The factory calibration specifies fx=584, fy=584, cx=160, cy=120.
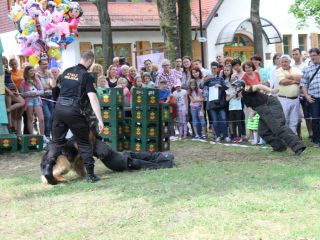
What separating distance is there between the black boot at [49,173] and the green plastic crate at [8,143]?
365cm

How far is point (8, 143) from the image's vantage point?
11742 mm

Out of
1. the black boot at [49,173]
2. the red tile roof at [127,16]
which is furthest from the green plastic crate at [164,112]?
the red tile roof at [127,16]

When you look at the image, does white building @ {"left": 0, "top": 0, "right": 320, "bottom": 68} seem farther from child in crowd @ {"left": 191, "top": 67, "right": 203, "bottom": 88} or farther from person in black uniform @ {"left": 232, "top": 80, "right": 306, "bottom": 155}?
person in black uniform @ {"left": 232, "top": 80, "right": 306, "bottom": 155}

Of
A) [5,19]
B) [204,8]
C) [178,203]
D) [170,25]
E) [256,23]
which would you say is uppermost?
[204,8]

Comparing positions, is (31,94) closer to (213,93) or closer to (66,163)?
(213,93)

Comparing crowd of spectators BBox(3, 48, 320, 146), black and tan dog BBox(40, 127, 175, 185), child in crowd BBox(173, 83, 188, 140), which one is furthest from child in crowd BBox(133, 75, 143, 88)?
black and tan dog BBox(40, 127, 175, 185)

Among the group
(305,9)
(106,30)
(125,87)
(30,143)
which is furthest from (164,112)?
(305,9)

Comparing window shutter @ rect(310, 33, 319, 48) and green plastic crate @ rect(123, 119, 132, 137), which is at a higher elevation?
window shutter @ rect(310, 33, 319, 48)

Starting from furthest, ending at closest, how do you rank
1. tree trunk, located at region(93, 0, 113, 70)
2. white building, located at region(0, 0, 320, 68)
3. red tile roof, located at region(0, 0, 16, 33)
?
red tile roof, located at region(0, 0, 16, 33)
white building, located at region(0, 0, 320, 68)
tree trunk, located at region(93, 0, 113, 70)

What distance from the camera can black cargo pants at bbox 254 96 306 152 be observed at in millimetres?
9984

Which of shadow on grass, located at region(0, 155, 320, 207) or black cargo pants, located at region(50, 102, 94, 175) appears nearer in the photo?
shadow on grass, located at region(0, 155, 320, 207)

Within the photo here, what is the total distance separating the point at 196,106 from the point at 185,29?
563 cm

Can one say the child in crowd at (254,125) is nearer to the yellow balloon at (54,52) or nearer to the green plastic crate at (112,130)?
the green plastic crate at (112,130)

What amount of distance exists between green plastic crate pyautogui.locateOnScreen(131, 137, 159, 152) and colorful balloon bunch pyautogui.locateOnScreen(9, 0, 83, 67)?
3729mm
